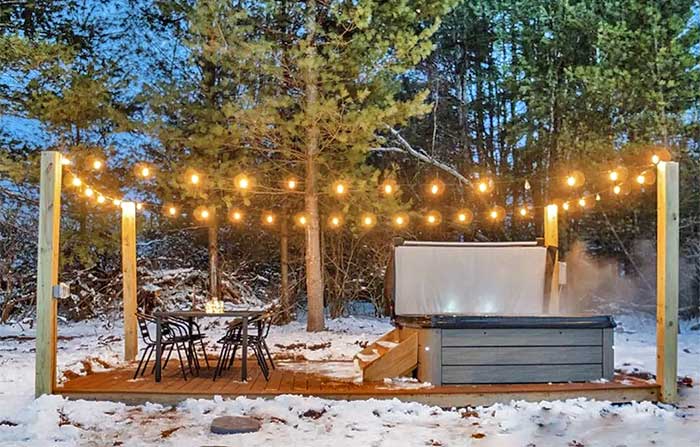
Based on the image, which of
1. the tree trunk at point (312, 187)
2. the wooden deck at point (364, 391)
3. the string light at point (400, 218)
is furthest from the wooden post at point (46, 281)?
the string light at point (400, 218)

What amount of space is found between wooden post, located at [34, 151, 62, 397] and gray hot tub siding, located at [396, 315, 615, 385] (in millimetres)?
3016

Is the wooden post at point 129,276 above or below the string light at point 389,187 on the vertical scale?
below

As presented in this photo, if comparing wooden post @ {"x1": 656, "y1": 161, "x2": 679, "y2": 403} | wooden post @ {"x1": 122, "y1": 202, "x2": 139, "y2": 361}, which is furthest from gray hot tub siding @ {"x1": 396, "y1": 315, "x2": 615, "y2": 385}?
wooden post @ {"x1": 122, "y1": 202, "x2": 139, "y2": 361}

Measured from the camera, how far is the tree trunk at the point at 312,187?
7984 mm

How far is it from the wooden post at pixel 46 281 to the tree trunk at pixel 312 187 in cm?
367

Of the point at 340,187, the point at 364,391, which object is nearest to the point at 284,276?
the point at 340,187

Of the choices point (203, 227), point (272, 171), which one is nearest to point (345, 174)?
point (272, 171)

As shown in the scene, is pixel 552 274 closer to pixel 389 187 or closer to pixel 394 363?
pixel 389 187

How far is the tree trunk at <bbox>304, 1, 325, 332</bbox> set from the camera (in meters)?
7.98

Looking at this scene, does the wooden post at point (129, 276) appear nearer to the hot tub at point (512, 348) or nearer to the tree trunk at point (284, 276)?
the hot tub at point (512, 348)

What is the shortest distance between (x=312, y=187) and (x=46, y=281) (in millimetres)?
4590

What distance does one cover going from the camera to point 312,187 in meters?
8.92

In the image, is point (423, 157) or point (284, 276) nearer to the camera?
point (284, 276)

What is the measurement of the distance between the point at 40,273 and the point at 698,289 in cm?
961
